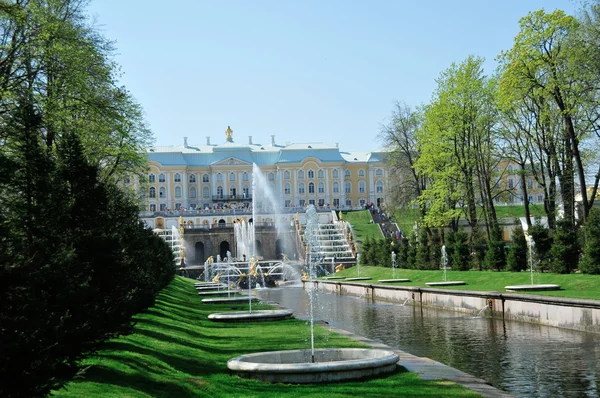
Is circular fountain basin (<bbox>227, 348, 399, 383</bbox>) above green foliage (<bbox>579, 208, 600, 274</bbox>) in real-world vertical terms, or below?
below

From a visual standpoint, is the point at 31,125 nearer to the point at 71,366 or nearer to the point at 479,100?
the point at 71,366

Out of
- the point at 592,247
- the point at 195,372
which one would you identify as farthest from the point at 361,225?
the point at 195,372

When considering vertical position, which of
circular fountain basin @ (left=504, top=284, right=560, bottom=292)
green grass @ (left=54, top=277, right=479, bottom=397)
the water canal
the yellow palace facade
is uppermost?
the yellow palace facade

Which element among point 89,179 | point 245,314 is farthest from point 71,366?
point 245,314

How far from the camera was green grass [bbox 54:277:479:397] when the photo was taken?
845 cm

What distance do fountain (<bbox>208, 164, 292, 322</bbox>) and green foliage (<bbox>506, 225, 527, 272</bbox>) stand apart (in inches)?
385

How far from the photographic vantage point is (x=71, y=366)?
811 centimetres

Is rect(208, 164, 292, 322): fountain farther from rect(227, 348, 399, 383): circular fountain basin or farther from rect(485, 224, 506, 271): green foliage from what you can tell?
rect(485, 224, 506, 271): green foliage

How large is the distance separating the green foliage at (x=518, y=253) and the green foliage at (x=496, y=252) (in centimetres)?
163

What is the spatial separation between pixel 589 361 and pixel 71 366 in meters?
8.55

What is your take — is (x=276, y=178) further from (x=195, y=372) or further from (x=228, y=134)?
(x=195, y=372)

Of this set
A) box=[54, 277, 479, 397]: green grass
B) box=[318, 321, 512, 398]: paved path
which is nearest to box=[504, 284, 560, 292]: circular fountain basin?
box=[54, 277, 479, 397]: green grass

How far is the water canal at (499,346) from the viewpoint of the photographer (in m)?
11.0

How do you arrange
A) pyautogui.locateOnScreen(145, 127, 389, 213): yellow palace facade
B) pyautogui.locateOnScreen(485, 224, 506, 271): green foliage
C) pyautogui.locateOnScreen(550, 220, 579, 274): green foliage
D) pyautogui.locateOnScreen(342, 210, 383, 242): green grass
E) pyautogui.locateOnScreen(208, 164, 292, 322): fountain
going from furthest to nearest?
pyautogui.locateOnScreen(145, 127, 389, 213): yellow palace facade
pyautogui.locateOnScreen(342, 210, 383, 242): green grass
pyautogui.locateOnScreen(485, 224, 506, 271): green foliage
pyautogui.locateOnScreen(550, 220, 579, 274): green foliage
pyautogui.locateOnScreen(208, 164, 292, 322): fountain
